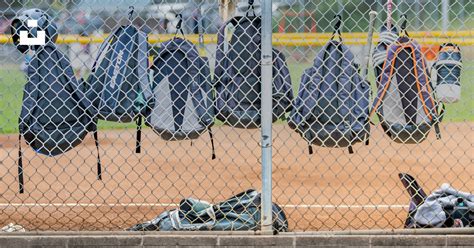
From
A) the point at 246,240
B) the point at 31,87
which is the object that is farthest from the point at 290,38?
the point at 246,240

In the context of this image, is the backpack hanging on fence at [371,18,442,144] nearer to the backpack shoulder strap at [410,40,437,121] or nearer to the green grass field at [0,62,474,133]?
the backpack shoulder strap at [410,40,437,121]

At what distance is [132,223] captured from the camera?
6.62 meters

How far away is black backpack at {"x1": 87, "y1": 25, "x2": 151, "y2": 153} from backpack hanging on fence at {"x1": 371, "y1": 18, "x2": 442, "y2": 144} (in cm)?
153

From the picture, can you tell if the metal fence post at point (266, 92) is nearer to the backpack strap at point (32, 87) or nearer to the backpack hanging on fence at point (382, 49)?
the backpack hanging on fence at point (382, 49)

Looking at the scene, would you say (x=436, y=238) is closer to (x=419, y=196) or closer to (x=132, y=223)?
(x=419, y=196)

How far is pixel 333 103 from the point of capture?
5.74 m

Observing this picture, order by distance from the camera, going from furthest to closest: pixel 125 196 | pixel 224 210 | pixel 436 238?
pixel 125 196
pixel 224 210
pixel 436 238

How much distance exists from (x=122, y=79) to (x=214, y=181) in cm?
322

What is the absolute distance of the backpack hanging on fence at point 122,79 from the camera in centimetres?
564

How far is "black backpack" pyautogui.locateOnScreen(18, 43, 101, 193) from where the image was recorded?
5641mm

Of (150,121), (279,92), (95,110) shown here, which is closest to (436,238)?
(279,92)

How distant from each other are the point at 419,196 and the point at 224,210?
1289mm

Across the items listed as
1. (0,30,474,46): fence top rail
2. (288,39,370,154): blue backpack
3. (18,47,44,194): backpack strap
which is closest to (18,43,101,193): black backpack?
(18,47,44,194): backpack strap

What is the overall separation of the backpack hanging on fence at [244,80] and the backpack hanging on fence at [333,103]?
0.13 m
